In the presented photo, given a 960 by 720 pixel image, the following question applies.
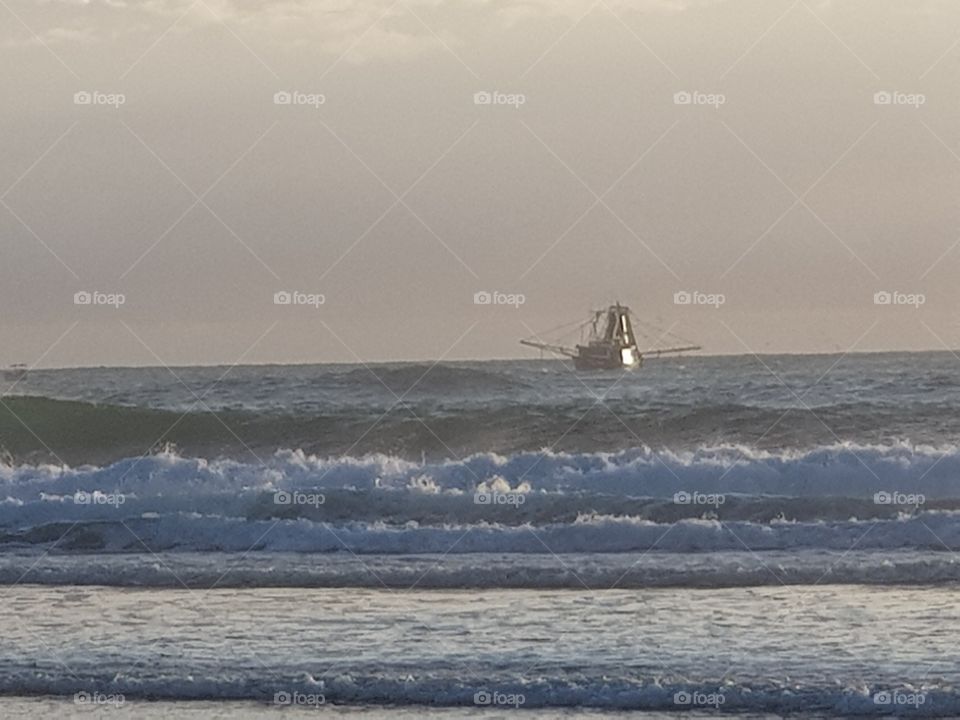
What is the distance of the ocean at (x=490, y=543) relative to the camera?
1284 cm

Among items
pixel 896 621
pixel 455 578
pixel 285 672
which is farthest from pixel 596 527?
pixel 285 672

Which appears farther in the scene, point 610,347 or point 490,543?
point 610,347

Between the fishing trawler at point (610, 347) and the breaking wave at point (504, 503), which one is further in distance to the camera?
the fishing trawler at point (610, 347)

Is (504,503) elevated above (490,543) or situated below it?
above

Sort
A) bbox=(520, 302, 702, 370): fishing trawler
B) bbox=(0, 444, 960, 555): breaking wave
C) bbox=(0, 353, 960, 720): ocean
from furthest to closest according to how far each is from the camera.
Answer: bbox=(520, 302, 702, 370): fishing trawler, bbox=(0, 444, 960, 555): breaking wave, bbox=(0, 353, 960, 720): ocean

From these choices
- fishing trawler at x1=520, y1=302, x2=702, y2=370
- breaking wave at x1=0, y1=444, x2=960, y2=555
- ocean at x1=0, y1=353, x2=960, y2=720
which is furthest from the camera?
fishing trawler at x1=520, y1=302, x2=702, y2=370

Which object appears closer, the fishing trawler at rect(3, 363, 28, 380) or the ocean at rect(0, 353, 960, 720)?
the ocean at rect(0, 353, 960, 720)

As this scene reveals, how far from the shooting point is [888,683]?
12414 mm

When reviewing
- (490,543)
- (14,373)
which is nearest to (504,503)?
(490,543)

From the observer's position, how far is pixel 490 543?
1994cm

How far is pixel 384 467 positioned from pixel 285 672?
12784 millimetres

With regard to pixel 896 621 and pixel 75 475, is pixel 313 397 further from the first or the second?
pixel 896 621

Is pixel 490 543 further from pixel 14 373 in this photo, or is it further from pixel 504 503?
pixel 14 373

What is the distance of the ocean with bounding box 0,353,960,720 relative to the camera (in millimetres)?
12836
